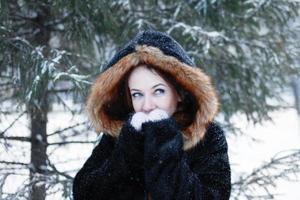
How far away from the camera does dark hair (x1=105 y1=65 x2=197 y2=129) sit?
8.09 ft

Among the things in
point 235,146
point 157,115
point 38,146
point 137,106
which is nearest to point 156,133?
point 157,115

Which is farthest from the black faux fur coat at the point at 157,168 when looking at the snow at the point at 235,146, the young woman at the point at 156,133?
the snow at the point at 235,146

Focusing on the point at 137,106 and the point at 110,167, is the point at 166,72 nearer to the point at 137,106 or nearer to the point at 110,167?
the point at 137,106

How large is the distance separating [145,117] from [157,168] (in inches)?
10.2

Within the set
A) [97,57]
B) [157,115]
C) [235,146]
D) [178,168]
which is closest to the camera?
[178,168]

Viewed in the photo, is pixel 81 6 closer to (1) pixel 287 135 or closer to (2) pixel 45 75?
(2) pixel 45 75

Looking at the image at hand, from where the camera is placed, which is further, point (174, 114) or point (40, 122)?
point (40, 122)

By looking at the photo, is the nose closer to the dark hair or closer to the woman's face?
the woman's face

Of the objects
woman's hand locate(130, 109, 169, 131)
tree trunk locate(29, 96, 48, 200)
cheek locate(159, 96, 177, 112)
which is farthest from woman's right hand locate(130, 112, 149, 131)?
tree trunk locate(29, 96, 48, 200)

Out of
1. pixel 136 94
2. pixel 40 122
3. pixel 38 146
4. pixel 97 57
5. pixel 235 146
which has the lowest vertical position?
pixel 235 146

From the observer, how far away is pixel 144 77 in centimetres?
239

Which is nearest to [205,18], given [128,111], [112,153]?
[128,111]

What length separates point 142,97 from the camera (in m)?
2.40

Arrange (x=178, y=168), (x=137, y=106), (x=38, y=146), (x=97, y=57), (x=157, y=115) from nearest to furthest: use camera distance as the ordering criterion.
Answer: (x=178, y=168) < (x=157, y=115) < (x=137, y=106) < (x=38, y=146) < (x=97, y=57)
